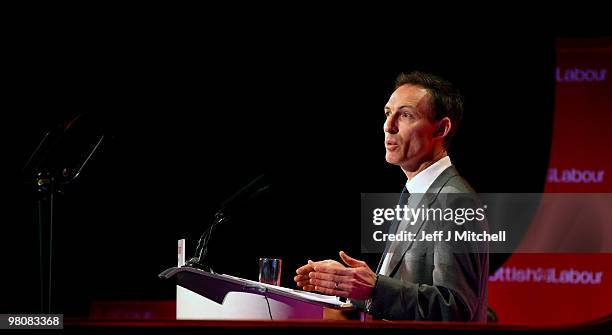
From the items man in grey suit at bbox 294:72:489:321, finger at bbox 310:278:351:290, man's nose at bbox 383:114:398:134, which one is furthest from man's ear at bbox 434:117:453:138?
finger at bbox 310:278:351:290

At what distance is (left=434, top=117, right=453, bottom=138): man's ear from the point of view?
8.48ft

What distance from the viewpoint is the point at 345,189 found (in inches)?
182

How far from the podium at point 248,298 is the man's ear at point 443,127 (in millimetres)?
709

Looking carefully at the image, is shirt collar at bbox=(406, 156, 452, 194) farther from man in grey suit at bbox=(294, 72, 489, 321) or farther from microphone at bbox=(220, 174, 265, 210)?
microphone at bbox=(220, 174, 265, 210)

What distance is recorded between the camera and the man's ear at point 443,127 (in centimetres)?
258

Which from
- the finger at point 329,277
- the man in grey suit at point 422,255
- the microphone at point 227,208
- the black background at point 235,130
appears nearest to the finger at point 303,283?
the man in grey suit at point 422,255

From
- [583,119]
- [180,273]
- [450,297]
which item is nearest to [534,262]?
[583,119]

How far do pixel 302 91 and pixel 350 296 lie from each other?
2557mm

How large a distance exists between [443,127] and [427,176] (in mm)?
200

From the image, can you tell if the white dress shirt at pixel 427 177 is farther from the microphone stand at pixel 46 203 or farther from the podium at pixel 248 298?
the microphone stand at pixel 46 203

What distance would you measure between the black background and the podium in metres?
2.15

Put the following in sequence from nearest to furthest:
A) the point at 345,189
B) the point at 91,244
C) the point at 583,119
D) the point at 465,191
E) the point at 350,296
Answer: the point at 350,296 < the point at 465,191 < the point at 91,244 < the point at 345,189 < the point at 583,119

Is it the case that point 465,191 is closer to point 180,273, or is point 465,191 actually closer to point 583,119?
point 180,273

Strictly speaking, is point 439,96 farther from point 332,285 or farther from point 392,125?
point 332,285
